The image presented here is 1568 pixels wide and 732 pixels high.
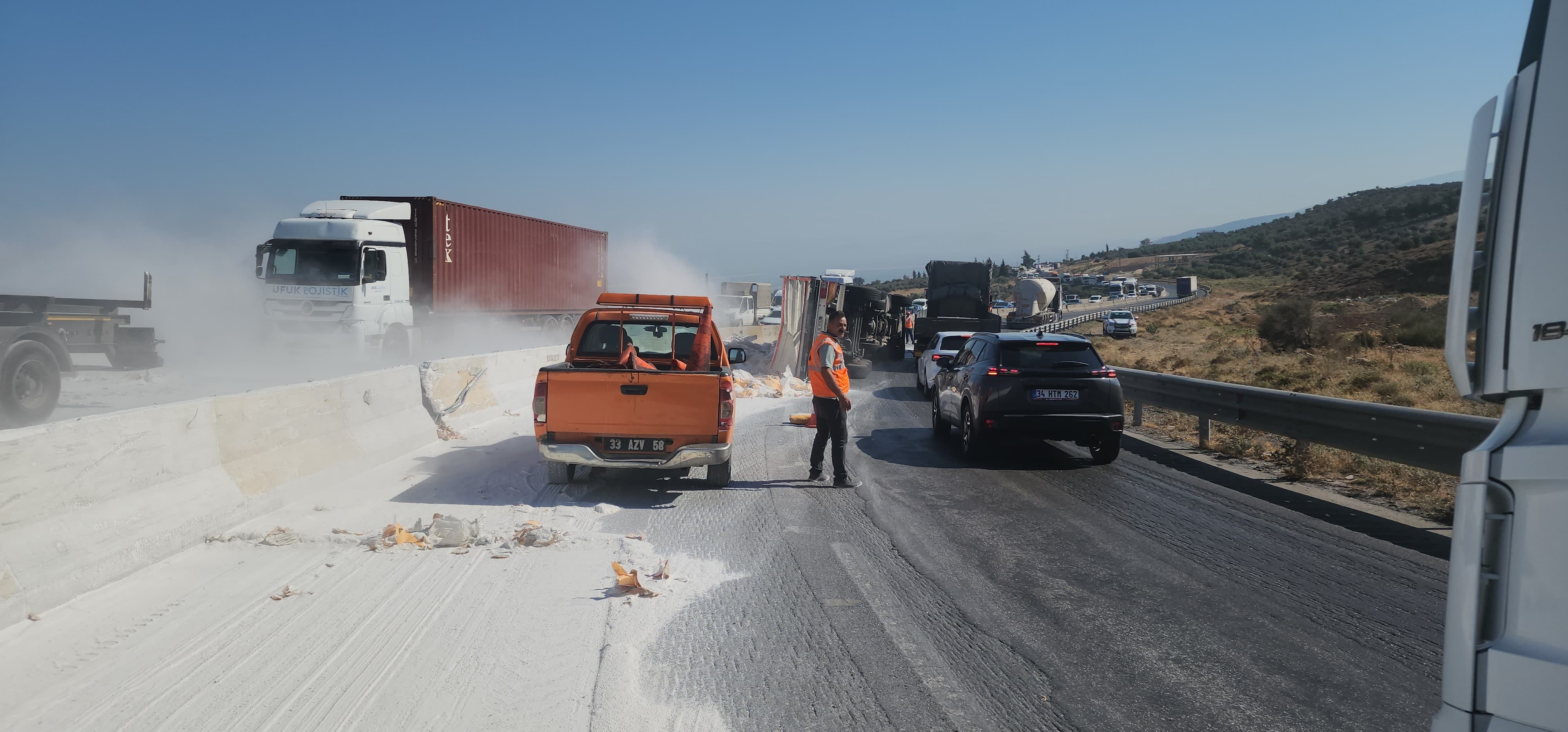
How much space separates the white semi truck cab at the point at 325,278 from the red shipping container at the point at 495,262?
228cm

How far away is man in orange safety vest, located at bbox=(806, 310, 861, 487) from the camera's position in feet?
31.5

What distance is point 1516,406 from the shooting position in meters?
A: 2.21

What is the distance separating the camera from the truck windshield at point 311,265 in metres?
19.6

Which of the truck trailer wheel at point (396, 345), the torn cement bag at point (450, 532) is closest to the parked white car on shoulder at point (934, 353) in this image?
the truck trailer wheel at point (396, 345)

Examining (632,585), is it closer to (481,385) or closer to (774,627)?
(774,627)

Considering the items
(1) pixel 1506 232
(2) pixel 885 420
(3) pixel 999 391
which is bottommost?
(2) pixel 885 420

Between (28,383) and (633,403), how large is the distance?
27.0 feet

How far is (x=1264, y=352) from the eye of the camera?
96.3ft

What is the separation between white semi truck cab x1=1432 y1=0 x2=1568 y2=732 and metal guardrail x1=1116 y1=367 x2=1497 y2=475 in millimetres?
4087

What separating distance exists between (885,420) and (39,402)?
11.8m

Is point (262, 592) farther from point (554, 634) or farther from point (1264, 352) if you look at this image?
point (1264, 352)

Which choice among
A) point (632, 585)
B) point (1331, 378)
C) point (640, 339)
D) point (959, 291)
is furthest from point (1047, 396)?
point (959, 291)

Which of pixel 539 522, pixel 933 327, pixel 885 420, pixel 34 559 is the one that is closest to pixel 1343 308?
pixel 933 327

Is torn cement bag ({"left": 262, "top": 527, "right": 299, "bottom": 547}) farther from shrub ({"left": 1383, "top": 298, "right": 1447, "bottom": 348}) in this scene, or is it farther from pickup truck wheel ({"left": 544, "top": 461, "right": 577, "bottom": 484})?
shrub ({"left": 1383, "top": 298, "right": 1447, "bottom": 348})
